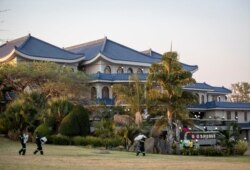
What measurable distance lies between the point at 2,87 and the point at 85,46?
18888 millimetres

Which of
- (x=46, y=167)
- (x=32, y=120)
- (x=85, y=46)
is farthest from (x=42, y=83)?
(x=46, y=167)

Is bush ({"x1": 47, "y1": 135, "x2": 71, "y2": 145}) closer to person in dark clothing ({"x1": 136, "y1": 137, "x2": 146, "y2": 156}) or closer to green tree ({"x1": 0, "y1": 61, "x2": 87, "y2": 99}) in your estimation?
green tree ({"x1": 0, "y1": 61, "x2": 87, "y2": 99})

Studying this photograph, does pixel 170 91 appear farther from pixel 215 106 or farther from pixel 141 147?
A: pixel 215 106

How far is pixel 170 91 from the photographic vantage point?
3048 centimetres

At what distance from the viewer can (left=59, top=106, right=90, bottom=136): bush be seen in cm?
3078

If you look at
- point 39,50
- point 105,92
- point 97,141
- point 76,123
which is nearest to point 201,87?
point 105,92

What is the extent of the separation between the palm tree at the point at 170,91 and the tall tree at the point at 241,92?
4459 cm

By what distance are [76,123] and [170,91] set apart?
24.5 ft

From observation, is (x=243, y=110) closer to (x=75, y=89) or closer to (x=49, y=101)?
(x=75, y=89)

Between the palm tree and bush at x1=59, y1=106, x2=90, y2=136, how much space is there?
17.4 ft

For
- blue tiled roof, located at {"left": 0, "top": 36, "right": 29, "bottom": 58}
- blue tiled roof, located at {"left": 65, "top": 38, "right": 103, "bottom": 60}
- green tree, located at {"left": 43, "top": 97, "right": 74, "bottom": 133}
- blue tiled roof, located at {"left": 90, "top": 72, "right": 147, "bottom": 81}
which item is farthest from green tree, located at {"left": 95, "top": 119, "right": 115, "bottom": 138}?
blue tiled roof, located at {"left": 0, "top": 36, "right": 29, "bottom": 58}

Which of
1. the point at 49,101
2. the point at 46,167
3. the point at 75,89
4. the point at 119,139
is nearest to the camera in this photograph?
the point at 46,167

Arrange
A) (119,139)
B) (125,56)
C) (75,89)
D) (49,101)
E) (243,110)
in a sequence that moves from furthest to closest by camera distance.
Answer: (243,110) → (125,56) → (75,89) → (49,101) → (119,139)

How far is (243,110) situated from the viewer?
5356 cm
